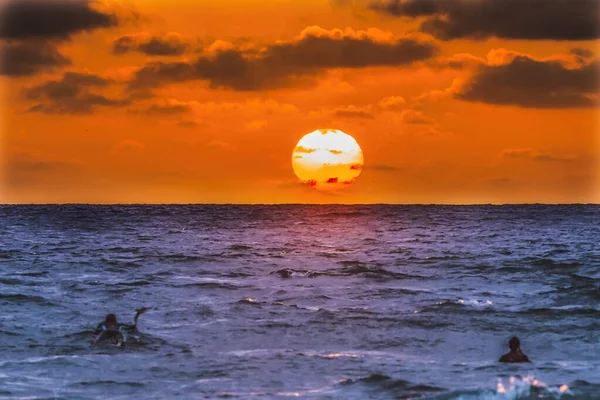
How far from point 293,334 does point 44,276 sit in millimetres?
18013

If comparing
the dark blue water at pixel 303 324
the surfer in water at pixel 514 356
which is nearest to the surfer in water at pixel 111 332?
the dark blue water at pixel 303 324

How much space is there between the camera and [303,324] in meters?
24.5

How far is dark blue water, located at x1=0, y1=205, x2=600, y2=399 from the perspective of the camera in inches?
676

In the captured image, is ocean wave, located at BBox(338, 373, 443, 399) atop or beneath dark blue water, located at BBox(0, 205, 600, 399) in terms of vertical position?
beneath

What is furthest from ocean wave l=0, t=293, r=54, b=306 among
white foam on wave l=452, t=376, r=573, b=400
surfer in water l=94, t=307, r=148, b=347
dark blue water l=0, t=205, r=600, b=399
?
white foam on wave l=452, t=376, r=573, b=400

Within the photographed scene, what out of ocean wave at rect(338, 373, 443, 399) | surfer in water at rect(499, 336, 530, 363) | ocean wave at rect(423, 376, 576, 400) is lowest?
ocean wave at rect(338, 373, 443, 399)

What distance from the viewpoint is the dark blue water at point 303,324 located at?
17.2 metres

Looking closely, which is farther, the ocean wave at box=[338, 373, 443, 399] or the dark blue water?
the dark blue water

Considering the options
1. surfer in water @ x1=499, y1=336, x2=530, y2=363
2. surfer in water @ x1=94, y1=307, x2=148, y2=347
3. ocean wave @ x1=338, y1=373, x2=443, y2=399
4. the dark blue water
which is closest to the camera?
ocean wave @ x1=338, y1=373, x2=443, y2=399

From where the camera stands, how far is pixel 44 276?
3769 cm

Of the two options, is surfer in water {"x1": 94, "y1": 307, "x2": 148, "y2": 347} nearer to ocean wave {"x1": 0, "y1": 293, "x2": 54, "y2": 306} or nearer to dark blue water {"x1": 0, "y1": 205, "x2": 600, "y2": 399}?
dark blue water {"x1": 0, "y1": 205, "x2": 600, "y2": 399}

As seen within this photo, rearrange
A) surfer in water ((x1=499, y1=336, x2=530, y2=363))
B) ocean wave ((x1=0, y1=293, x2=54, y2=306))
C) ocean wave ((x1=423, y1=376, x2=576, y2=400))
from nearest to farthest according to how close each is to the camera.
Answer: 1. ocean wave ((x1=423, y1=376, x2=576, y2=400))
2. surfer in water ((x1=499, y1=336, x2=530, y2=363))
3. ocean wave ((x1=0, y1=293, x2=54, y2=306))

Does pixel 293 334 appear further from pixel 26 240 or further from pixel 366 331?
pixel 26 240

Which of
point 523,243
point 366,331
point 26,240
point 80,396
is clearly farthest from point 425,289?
point 26,240
